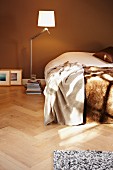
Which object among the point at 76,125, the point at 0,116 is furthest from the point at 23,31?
the point at 76,125

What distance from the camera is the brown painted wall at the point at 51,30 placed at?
13.6ft

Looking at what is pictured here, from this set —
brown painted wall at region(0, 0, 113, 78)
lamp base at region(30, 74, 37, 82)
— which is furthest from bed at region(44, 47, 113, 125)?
brown painted wall at region(0, 0, 113, 78)

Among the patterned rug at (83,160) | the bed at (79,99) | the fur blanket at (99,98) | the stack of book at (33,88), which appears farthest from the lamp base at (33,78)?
the patterned rug at (83,160)

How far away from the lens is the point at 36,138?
2469mm

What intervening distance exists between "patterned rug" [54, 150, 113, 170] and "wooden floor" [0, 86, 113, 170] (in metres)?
0.07

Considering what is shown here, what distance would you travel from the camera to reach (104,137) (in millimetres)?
2512

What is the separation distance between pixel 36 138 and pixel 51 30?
2.30 metres

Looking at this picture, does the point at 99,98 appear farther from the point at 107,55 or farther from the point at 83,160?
the point at 107,55

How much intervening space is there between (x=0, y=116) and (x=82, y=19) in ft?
7.32

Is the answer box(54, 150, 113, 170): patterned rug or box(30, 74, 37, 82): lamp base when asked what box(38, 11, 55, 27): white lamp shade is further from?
box(54, 150, 113, 170): patterned rug

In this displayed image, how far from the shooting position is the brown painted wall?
4160mm

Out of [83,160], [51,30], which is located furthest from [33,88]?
[83,160]

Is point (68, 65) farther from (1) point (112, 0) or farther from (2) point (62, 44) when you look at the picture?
(1) point (112, 0)

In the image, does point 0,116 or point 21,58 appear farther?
point 21,58
